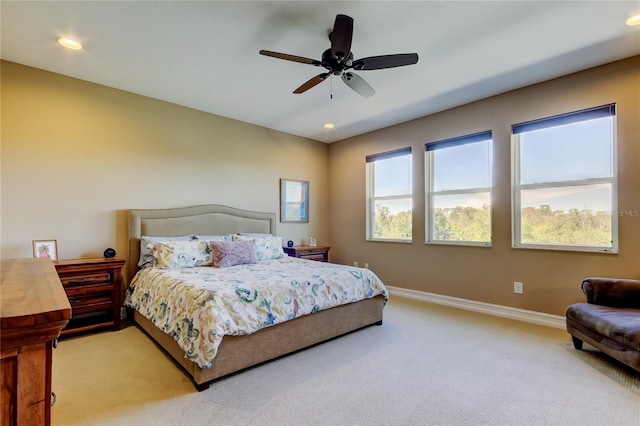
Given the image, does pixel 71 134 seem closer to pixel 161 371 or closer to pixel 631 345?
pixel 161 371

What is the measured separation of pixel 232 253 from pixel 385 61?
8.32 ft

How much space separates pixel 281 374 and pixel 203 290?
0.88m

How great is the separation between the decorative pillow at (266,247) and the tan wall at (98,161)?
0.81m

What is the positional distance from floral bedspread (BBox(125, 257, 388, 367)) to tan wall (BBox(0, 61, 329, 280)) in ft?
3.14

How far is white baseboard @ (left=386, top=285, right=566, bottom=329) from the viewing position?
3.40 meters

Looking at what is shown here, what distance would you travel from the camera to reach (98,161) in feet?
11.7

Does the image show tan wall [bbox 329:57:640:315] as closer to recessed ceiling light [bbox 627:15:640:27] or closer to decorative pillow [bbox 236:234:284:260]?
recessed ceiling light [bbox 627:15:640:27]

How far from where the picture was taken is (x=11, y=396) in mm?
595

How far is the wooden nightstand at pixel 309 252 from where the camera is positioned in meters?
4.94

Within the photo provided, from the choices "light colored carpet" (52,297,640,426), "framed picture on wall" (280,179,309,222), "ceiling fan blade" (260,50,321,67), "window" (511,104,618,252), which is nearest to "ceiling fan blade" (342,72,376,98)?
"ceiling fan blade" (260,50,321,67)

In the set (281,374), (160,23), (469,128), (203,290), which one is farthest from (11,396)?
(469,128)

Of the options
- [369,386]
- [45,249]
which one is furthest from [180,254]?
[369,386]

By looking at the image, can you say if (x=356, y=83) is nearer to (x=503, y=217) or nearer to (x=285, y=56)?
(x=285, y=56)

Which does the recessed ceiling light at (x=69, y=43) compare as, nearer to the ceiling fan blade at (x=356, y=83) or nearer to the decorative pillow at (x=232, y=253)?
the decorative pillow at (x=232, y=253)
